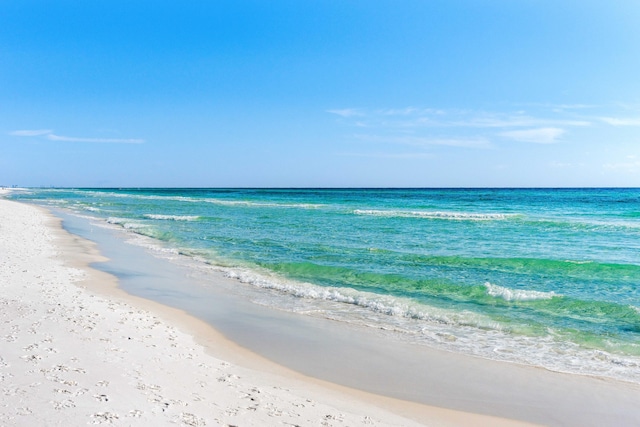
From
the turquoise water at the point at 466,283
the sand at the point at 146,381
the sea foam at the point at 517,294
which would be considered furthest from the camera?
the sea foam at the point at 517,294

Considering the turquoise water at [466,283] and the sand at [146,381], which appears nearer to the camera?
the sand at [146,381]

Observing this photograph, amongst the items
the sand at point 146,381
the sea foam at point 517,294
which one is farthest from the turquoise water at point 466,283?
the sand at point 146,381

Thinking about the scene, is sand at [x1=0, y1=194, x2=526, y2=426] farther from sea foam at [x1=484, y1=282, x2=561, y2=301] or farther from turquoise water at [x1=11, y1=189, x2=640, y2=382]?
sea foam at [x1=484, y1=282, x2=561, y2=301]

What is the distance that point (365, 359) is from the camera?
24.8ft

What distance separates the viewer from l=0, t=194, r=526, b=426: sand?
473cm

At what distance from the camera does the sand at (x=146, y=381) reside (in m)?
4.73

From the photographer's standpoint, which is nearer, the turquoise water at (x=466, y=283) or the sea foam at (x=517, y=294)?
the turquoise water at (x=466, y=283)

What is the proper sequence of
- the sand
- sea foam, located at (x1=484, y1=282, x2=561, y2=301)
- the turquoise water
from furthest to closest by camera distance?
sea foam, located at (x1=484, y1=282, x2=561, y2=301), the turquoise water, the sand

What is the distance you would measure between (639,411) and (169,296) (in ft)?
32.5

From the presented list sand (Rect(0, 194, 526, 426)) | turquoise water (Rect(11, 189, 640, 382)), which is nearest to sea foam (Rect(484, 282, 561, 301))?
turquoise water (Rect(11, 189, 640, 382))

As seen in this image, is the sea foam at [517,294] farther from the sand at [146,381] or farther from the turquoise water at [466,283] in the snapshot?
the sand at [146,381]

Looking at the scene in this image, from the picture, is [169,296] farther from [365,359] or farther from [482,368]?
[482,368]

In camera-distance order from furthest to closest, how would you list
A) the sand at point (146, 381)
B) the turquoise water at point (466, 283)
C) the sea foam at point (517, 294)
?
the sea foam at point (517, 294)
the turquoise water at point (466, 283)
the sand at point (146, 381)

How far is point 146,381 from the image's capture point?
565cm
